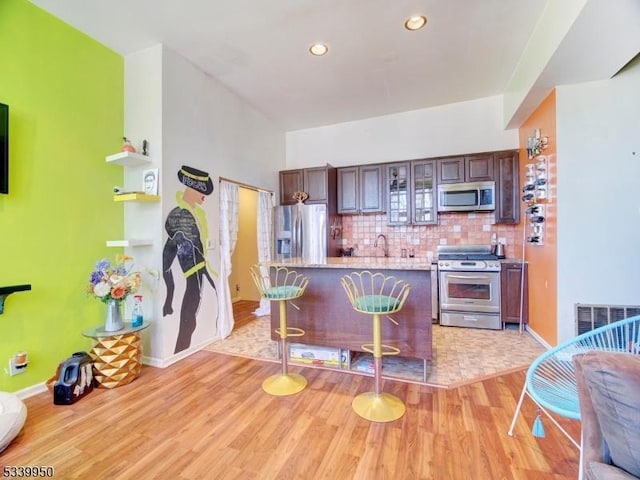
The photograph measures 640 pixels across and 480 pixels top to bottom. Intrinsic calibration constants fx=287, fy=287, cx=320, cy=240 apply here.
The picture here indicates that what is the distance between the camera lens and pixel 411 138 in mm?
4676

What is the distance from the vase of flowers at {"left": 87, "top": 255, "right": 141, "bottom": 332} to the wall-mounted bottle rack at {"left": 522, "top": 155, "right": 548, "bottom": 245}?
169 inches

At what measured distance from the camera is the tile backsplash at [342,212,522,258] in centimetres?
427

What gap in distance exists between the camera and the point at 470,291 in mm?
3910

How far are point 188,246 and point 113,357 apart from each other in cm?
123

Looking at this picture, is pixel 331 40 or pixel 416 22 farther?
pixel 331 40

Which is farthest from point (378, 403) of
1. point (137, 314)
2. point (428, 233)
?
point (428, 233)

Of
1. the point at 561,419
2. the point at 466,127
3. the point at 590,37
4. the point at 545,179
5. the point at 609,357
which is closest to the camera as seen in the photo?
the point at 609,357

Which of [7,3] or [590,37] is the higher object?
[7,3]

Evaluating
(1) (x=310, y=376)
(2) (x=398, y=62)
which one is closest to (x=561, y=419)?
(1) (x=310, y=376)

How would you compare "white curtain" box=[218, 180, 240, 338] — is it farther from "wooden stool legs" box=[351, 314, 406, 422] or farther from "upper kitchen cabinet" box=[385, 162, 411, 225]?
"upper kitchen cabinet" box=[385, 162, 411, 225]

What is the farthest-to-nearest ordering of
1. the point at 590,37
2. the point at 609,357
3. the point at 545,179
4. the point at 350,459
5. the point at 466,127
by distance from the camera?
the point at 466,127 < the point at 545,179 < the point at 590,37 < the point at 350,459 < the point at 609,357

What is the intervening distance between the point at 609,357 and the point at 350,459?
4.51 ft

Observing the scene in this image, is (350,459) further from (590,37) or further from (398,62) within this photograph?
(398,62)

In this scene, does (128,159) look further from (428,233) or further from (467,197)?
(467,197)
